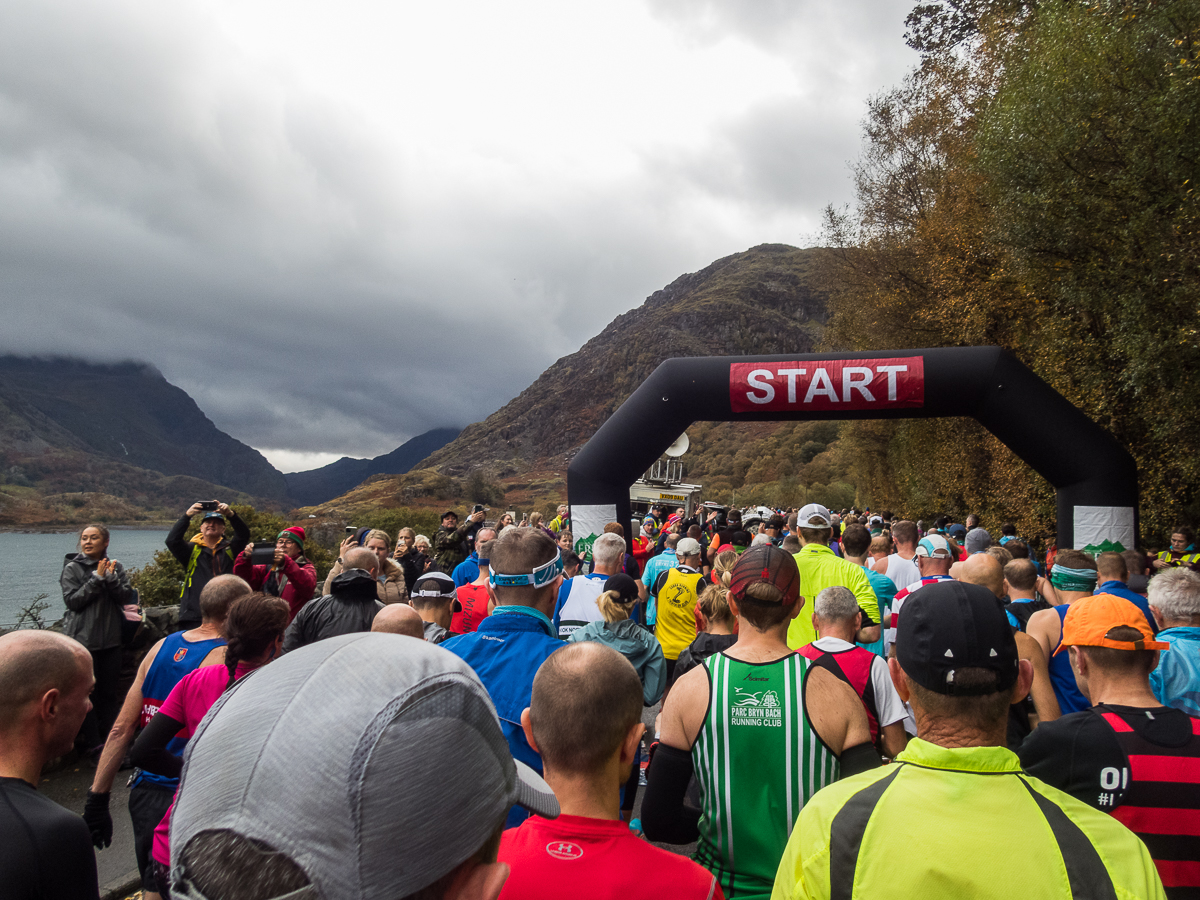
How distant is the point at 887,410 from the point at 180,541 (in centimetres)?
875

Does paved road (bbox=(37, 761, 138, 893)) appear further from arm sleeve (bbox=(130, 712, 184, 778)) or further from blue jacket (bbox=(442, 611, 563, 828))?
blue jacket (bbox=(442, 611, 563, 828))

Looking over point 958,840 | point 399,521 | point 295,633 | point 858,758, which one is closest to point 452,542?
point 295,633

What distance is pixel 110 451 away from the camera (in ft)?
377

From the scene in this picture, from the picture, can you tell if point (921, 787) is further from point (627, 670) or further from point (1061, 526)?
point (1061, 526)

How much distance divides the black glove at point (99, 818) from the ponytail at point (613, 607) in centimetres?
236

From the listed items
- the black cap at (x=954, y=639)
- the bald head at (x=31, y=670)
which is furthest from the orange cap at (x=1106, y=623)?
the bald head at (x=31, y=670)

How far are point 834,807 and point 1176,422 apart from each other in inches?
362

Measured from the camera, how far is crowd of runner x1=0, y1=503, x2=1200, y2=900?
69cm

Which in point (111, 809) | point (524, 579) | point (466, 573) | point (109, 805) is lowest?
point (111, 809)

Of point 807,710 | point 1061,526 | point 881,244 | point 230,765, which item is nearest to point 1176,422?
point 1061,526

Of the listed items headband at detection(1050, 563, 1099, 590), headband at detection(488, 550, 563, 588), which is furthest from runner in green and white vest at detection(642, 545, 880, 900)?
headband at detection(1050, 563, 1099, 590)

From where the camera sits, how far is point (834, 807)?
4.59ft

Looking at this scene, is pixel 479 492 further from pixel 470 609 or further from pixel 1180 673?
pixel 1180 673

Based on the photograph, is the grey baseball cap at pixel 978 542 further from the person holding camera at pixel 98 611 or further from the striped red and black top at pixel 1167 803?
the person holding camera at pixel 98 611
